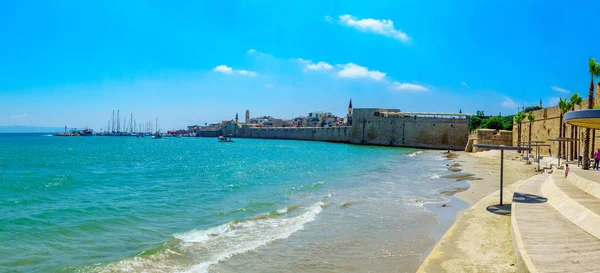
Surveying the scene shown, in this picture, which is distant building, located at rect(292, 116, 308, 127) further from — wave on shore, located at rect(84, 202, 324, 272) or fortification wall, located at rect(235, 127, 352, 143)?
wave on shore, located at rect(84, 202, 324, 272)

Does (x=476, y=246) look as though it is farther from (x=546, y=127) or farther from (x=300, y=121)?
(x=300, y=121)

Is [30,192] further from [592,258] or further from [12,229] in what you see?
[592,258]

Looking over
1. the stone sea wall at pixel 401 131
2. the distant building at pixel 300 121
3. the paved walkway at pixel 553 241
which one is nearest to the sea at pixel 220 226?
the paved walkway at pixel 553 241

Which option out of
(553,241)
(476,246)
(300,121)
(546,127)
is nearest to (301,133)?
(300,121)

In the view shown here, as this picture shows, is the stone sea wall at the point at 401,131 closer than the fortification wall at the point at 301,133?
Yes

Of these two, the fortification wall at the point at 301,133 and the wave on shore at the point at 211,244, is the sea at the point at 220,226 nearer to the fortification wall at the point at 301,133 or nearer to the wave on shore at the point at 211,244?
the wave on shore at the point at 211,244

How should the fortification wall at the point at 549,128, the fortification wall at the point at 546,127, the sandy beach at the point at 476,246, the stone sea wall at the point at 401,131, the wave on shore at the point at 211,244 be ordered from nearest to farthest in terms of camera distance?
the sandy beach at the point at 476,246 < the wave on shore at the point at 211,244 < the fortification wall at the point at 549,128 < the fortification wall at the point at 546,127 < the stone sea wall at the point at 401,131

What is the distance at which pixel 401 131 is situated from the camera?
234 feet

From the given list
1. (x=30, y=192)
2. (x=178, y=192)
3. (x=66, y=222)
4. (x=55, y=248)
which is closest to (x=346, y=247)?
(x=55, y=248)

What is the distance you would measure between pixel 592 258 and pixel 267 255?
5014mm

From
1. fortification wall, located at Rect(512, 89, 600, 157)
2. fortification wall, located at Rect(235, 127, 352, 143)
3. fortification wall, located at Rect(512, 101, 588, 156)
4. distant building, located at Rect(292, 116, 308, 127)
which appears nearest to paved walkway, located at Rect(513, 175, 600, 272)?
fortification wall, located at Rect(512, 89, 600, 157)

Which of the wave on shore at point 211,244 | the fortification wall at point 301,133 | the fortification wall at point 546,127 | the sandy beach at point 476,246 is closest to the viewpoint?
the sandy beach at point 476,246

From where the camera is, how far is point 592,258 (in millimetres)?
4980

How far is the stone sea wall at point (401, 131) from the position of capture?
218 feet
